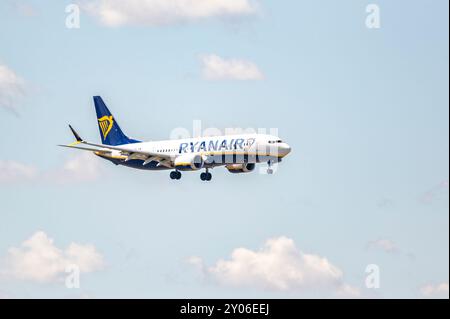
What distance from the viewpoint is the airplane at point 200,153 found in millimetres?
137000

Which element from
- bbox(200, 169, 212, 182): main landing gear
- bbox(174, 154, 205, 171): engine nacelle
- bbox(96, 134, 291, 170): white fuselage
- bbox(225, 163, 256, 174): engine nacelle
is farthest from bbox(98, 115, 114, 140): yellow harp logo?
bbox(225, 163, 256, 174): engine nacelle

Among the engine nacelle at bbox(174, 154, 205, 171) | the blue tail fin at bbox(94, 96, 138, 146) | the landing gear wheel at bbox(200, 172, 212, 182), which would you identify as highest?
the blue tail fin at bbox(94, 96, 138, 146)

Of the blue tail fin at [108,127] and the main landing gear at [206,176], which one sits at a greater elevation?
the blue tail fin at [108,127]

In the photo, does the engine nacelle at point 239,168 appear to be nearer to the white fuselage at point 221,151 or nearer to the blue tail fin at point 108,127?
the white fuselage at point 221,151

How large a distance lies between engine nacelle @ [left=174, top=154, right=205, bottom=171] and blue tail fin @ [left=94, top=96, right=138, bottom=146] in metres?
Result: 20.2

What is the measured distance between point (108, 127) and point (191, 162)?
29.2 meters

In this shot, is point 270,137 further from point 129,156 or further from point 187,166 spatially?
point 129,156

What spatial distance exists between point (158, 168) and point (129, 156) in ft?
14.8

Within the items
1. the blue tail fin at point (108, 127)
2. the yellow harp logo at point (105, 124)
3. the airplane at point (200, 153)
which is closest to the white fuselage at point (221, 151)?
the airplane at point (200, 153)

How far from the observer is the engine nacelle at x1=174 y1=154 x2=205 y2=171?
140 meters

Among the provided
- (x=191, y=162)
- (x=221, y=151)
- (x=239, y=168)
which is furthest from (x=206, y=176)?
(x=221, y=151)

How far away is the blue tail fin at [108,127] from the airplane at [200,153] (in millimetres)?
4535

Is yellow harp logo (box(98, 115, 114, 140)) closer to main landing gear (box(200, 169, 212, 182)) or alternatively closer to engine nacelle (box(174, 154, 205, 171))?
main landing gear (box(200, 169, 212, 182))
